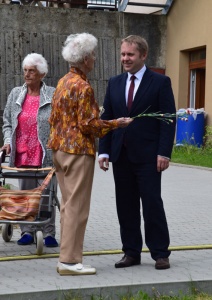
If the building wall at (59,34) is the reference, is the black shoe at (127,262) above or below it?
below

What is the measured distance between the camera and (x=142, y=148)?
669cm

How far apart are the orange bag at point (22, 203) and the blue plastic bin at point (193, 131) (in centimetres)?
1279

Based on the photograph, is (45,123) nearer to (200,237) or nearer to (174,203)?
(200,237)

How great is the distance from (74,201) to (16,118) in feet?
5.30

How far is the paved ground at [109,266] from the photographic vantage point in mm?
5945

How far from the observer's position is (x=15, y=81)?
20.4 meters

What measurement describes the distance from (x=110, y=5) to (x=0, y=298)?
17.1 m

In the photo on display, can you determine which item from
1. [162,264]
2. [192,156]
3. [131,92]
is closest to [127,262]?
[162,264]

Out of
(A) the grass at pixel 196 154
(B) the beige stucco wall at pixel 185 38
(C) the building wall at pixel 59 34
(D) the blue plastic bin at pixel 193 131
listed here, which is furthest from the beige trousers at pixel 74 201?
(C) the building wall at pixel 59 34

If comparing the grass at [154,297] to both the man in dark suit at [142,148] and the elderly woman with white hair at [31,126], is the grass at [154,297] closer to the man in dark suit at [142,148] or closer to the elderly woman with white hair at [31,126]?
the man in dark suit at [142,148]

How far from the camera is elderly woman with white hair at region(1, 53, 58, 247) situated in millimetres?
7703

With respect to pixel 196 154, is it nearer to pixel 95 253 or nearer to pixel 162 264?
pixel 95 253

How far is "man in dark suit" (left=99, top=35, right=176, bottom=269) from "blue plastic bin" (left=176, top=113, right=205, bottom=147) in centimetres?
1319

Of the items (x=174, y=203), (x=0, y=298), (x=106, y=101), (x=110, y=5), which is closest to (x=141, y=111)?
(x=106, y=101)
